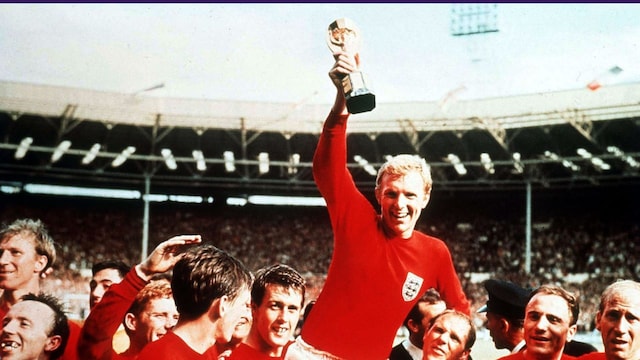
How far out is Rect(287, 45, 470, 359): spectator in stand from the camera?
3.05 m

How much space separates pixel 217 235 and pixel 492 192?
7342 mm

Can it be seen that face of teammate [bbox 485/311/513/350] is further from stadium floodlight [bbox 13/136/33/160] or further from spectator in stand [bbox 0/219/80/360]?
stadium floodlight [bbox 13/136/33/160]

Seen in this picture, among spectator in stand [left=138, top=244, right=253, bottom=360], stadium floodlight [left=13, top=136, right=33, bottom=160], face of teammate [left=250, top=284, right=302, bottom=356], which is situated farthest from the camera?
stadium floodlight [left=13, top=136, right=33, bottom=160]

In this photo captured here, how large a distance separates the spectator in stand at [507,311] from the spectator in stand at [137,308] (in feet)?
Answer: 5.62

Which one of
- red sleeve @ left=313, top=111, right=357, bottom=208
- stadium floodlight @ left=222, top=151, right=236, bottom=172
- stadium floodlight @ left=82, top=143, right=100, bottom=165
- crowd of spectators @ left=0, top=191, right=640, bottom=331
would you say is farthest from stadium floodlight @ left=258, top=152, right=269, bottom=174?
red sleeve @ left=313, top=111, right=357, bottom=208

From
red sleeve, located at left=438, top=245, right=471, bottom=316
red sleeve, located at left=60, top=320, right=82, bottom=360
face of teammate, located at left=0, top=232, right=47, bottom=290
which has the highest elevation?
face of teammate, located at left=0, top=232, right=47, bottom=290

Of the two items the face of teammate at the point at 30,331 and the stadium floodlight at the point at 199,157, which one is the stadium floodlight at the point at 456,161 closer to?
the stadium floodlight at the point at 199,157

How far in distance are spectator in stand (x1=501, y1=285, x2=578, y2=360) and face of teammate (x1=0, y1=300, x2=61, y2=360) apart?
7.46 ft

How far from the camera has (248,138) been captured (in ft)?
48.1

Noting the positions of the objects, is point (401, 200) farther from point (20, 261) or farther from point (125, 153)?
point (125, 153)

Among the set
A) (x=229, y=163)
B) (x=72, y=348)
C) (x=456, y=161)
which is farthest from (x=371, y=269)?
(x=229, y=163)

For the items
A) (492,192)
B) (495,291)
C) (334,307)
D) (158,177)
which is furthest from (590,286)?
(334,307)

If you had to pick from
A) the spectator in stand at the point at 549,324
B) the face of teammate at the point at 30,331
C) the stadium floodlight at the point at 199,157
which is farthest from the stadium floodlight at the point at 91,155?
the spectator in stand at the point at 549,324

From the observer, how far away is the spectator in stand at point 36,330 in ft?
10.5
